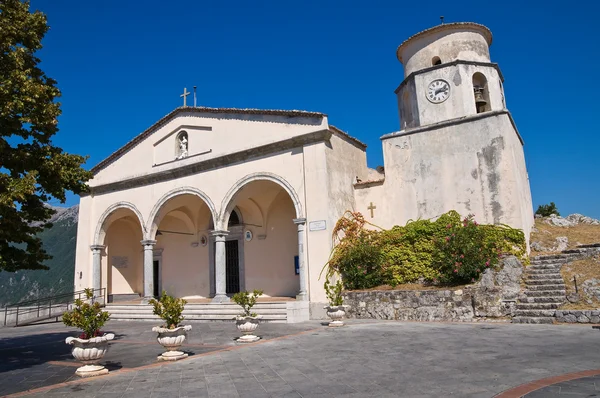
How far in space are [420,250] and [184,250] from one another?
40.6 feet

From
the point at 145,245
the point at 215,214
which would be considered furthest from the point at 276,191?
the point at 145,245

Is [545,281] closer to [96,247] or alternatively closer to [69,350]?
[69,350]

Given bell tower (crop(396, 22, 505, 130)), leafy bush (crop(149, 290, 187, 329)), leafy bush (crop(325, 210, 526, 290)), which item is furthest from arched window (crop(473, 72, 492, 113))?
leafy bush (crop(149, 290, 187, 329))

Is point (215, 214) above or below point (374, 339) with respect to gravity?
above

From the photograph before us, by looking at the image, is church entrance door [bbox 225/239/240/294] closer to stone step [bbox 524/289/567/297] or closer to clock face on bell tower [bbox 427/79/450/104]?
clock face on bell tower [bbox 427/79/450/104]

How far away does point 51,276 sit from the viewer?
40.4 meters

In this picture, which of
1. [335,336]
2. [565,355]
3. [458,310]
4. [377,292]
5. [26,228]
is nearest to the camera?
[565,355]

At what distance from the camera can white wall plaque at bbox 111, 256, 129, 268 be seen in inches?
875

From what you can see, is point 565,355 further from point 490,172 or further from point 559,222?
point 559,222

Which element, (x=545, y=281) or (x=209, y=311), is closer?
(x=545, y=281)

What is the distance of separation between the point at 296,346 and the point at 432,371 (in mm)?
3516

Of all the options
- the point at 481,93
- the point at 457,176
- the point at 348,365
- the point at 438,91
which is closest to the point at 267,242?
the point at 457,176

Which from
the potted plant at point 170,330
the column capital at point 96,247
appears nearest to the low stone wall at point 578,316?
the potted plant at point 170,330

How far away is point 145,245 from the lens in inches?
750
